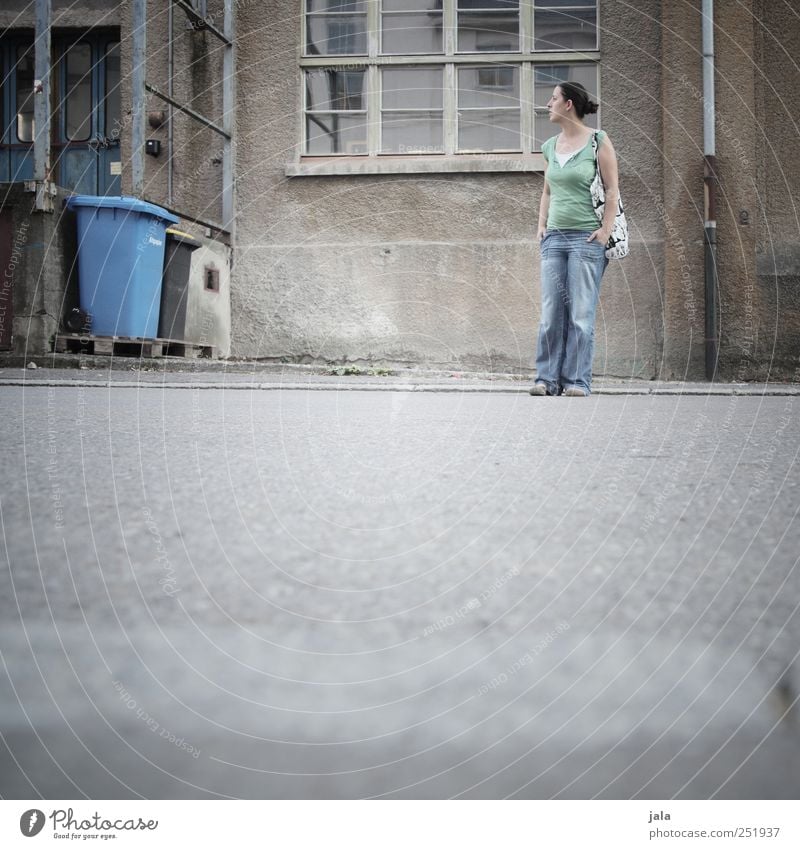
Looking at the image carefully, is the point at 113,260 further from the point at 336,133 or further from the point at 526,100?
the point at 526,100

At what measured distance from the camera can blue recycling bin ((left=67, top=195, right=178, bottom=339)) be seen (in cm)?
632

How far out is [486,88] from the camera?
8.07 metres

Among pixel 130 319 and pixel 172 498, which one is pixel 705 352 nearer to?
pixel 130 319

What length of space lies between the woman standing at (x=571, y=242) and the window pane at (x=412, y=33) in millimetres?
4193

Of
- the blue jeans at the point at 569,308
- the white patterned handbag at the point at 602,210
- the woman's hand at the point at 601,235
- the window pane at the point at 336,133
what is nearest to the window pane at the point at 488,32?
the window pane at the point at 336,133

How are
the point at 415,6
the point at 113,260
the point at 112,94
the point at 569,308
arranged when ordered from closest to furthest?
the point at 569,308, the point at 113,260, the point at 415,6, the point at 112,94

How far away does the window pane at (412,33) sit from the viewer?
799 centimetres

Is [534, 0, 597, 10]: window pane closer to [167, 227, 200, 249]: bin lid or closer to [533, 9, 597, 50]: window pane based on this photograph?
[533, 9, 597, 50]: window pane

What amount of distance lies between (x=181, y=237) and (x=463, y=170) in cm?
240

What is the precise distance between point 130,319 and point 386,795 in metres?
6.31

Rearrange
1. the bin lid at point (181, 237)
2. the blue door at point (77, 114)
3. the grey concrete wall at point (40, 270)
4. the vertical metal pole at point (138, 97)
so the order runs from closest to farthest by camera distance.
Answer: the grey concrete wall at point (40, 270) → the vertical metal pole at point (138, 97) → the bin lid at point (181, 237) → the blue door at point (77, 114)
